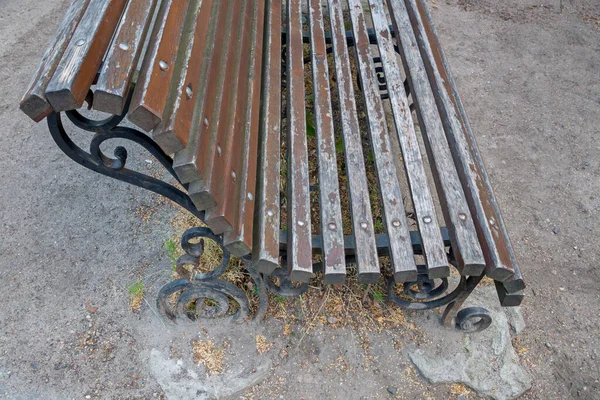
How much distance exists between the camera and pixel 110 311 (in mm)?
2492

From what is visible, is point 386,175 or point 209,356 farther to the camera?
point 209,356

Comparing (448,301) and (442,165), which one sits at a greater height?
(442,165)

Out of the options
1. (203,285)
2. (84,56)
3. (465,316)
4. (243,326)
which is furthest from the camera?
(243,326)

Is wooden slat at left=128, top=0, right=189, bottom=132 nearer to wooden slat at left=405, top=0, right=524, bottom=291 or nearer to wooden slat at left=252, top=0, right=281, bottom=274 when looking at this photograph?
wooden slat at left=252, top=0, right=281, bottom=274

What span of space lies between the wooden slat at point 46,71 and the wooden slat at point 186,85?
0.30 metres

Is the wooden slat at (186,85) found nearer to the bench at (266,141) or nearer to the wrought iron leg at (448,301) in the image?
the bench at (266,141)

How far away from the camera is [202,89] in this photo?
65.4 inches

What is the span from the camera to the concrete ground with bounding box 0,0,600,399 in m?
2.29

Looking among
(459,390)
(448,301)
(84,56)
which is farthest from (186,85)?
(459,390)

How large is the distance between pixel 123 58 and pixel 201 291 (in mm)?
1133

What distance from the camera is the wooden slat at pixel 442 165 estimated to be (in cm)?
187

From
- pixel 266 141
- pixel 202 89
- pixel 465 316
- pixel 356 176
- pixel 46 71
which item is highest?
pixel 46 71

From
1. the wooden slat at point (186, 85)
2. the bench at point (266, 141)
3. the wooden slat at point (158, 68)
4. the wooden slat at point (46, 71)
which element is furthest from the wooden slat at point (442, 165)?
the wooden slat at point (46, 71)

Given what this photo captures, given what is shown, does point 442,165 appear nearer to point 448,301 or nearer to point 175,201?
point 448,301
